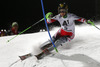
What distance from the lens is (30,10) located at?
9.09m

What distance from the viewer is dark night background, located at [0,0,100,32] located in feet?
27.5

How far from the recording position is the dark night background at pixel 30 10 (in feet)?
27.5

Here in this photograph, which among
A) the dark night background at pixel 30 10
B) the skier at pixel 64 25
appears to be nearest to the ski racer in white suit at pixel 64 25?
the skier at pixel 64 25

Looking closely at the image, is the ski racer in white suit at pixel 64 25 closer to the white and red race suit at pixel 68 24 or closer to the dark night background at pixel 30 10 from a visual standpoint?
the white and red race suit at pixel 68 24

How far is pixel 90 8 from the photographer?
8.50 m

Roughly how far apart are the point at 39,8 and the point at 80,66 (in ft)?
27.1

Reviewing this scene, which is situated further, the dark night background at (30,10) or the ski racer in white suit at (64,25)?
the dark night background at (30,10)

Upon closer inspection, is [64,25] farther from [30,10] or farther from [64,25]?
[30,10]

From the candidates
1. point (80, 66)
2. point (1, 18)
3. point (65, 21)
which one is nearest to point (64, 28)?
point (65, 21)

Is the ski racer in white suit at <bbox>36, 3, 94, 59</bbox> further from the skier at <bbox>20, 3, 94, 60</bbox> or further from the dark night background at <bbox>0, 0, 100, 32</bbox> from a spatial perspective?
the dark night background at <bbox>0, 0, 100, 32</bbox>

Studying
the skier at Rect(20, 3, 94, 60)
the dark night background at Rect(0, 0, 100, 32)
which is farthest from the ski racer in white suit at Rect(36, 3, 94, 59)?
the dark night background at Rect(0, 0, 100, 32)

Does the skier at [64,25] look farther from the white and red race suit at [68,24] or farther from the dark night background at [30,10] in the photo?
the dark night background at [30,10]

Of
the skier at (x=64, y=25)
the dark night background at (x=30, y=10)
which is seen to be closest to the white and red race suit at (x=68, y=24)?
the skier at (x=64, y=25)

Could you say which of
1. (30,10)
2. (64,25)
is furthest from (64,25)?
(30,10)
